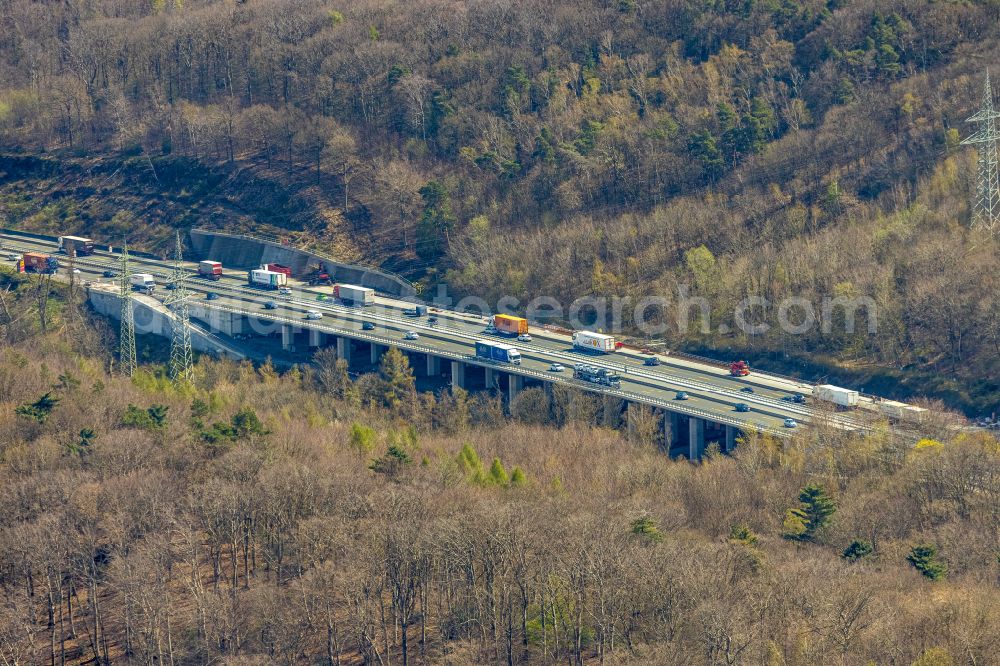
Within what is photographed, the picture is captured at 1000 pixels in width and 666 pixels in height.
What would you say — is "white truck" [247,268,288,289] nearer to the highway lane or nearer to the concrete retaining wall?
the highway lane

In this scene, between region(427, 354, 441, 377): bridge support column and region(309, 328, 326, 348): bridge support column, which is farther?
region(309, 328, 326, 348): bridge support column

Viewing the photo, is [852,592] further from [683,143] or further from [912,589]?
[683,143]

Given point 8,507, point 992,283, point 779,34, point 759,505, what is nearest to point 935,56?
point 779,34

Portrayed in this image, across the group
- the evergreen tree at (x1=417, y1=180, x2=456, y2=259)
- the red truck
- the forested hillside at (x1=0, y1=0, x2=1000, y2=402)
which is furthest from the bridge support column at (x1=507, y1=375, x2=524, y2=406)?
the red truck

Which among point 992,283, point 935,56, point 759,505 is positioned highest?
point 935,56

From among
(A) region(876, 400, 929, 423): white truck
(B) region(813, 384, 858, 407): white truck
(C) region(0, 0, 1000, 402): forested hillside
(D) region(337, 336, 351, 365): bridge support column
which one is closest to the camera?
(A) region(876, 400, 929, 423): white truck
